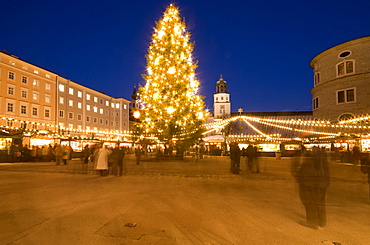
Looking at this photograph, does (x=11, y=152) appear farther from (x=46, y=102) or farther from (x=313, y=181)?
(x=46, y=102)

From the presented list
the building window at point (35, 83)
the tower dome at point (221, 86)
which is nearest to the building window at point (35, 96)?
the building window at point (35, 83)

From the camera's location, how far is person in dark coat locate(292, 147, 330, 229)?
221 inches

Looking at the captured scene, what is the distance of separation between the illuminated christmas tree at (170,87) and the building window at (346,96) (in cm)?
2702

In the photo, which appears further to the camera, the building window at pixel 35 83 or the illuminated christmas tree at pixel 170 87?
the building window at pixel 35 83

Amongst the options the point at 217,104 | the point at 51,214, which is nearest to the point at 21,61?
the point at 51,214

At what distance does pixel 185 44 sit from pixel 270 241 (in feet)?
75.0

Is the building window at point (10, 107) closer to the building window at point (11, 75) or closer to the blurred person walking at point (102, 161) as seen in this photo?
the building window at point (11, 75)

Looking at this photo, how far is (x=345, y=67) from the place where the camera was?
138 ft

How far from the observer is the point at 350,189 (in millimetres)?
10641

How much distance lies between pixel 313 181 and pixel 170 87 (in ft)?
65.7

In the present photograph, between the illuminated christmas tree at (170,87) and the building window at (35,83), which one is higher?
the building window at (35,83)

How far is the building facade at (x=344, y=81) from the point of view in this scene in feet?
131

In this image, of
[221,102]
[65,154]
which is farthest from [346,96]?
[221,102]

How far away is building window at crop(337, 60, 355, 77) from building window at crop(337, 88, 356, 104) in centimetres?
269
